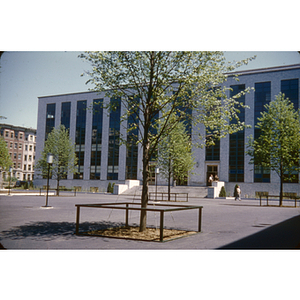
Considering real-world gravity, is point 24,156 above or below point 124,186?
above

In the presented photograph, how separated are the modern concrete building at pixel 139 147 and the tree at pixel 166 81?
21702 mm

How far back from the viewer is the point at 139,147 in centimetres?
4859

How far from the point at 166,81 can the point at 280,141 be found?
18.2 metres

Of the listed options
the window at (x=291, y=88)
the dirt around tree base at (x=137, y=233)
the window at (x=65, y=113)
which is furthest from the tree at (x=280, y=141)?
the window at (x=65, y=113)

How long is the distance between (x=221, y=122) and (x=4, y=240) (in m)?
6.57

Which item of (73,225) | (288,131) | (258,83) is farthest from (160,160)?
(73,225)

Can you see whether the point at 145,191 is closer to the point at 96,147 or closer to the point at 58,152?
the point at 58,152

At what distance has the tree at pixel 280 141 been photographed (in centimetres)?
2444

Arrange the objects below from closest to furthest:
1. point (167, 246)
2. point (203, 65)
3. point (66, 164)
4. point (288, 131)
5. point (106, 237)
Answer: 1. point (167, 246)
2. point (106, 237)
3. point (203, 65)
4. point (288, 131)
5. point (66, 164)

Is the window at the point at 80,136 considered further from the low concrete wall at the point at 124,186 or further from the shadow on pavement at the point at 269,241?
the shadow on pavement at the point at 269,241

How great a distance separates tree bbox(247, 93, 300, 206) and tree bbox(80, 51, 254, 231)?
1636 cm

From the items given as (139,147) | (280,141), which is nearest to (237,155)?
Answer: (139,147)

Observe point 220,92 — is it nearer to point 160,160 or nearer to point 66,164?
point 160,160

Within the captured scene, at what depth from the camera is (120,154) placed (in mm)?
50844
